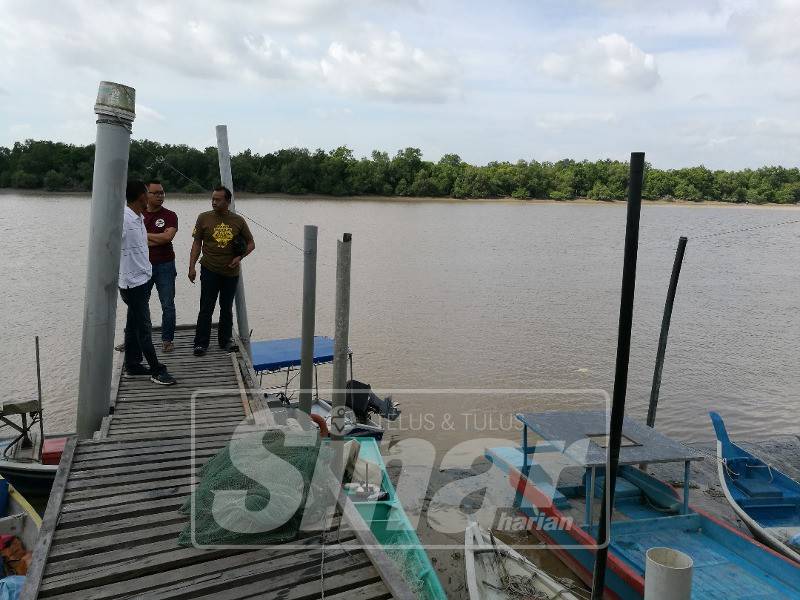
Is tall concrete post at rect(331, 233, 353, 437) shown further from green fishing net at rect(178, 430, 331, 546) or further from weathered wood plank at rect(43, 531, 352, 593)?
weathered wood plank at rect(43, 531, 352, 593)

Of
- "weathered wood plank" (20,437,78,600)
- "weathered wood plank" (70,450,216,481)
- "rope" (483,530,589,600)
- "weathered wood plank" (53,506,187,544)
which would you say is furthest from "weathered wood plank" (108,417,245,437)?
"rope" (483,530,589,600)

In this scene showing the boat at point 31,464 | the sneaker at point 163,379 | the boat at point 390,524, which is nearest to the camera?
the boat at point 390,524

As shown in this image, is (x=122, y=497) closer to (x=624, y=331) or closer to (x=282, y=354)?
(x=624, y=331)

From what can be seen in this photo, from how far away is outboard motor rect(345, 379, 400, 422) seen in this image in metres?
10.3

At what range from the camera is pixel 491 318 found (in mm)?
21281

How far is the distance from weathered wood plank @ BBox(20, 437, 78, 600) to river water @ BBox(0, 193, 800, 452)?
2915 millimetres

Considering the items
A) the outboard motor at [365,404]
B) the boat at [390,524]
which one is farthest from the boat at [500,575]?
the outboard motor at [365,404]

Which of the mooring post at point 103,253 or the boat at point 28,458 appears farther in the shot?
the boat at point 28,458

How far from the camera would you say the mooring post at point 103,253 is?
5.36m

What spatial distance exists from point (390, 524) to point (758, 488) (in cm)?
506

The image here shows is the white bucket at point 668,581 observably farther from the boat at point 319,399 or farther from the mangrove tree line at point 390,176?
the mangrove tree line at point 390,176

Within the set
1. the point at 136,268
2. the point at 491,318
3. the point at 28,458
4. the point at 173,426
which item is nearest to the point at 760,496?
the point at 173,426

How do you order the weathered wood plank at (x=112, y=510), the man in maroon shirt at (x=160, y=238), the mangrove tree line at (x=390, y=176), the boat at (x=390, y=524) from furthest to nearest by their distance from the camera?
the mangrove tree line at (x=390, y=176), the man in maroon shirt at (x=160, y=238), the boat at (x=390, y=524), the weathered wood plank at (x=112, y=510)

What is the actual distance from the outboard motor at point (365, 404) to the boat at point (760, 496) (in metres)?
4.74
